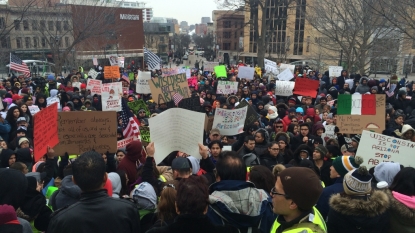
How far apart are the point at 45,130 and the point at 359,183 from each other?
4.00 m

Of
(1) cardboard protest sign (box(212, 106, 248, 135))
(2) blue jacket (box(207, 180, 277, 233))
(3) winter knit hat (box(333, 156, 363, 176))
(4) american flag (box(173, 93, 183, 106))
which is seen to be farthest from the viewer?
(4) american flag (box(173, 93, 183, 106))

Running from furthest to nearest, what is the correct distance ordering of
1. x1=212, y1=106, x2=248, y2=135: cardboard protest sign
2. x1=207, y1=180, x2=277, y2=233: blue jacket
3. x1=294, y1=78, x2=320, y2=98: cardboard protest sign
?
x1=294, y1=78, x2=320, y2=98: cardboard protest sign → x1=212, y1=106, x2=248, y2=135: cardboard protest sign → x1=207, y1=180, x2=277, y2=233: blue jacket

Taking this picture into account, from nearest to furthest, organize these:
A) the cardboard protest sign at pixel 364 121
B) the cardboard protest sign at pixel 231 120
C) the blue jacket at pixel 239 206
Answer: the blue jacket at pixel 239 206
the cardboard protest sign at pixel 364 121
the cardboard protest sign at pixel 231 120

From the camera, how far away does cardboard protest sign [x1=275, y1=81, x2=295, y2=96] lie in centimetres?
1204

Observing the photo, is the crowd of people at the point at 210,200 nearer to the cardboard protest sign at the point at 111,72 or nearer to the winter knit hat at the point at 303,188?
the winter knit hat at the point at 303,188

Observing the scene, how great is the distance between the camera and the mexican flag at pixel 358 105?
683 cm

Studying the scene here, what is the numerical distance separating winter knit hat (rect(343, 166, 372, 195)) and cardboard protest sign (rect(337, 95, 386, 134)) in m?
4.18

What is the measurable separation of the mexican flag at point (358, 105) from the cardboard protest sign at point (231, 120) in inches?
82.1

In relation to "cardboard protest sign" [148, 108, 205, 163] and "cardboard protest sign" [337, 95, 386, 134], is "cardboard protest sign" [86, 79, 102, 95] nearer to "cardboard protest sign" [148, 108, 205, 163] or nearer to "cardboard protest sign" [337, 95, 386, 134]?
"cardboard protest sign" [148, 108, 205, 163]

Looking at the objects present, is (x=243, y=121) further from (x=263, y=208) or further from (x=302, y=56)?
(x=302, y=56)

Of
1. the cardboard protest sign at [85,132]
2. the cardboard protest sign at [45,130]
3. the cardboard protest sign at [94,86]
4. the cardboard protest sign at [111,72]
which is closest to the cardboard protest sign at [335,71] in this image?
the cardboard protest sign at [111,72]

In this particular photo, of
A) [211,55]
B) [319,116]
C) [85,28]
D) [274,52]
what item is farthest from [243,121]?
[211,55]

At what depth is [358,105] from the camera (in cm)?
687

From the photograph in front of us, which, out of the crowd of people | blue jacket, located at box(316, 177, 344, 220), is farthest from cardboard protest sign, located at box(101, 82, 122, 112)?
blue jacket, located at box(316, 177, 344, 220)
